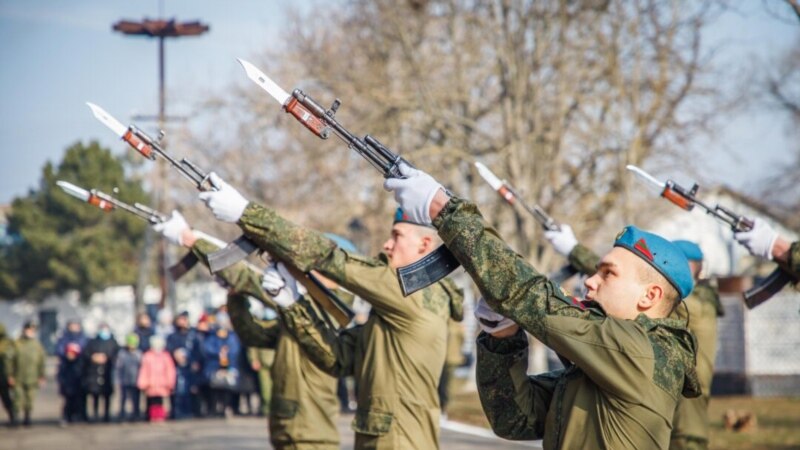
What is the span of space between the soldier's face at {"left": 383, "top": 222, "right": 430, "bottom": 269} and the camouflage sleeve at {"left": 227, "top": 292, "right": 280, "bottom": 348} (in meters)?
1.66

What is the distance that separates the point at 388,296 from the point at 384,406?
632mm

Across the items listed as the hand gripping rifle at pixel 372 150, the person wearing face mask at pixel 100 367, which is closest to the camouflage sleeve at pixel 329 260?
the hand gripping rifle at pixel 372 150

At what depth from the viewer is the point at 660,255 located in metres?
4.33

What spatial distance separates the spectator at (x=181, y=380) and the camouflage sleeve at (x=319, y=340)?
15422 millimetres

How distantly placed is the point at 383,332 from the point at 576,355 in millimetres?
2867

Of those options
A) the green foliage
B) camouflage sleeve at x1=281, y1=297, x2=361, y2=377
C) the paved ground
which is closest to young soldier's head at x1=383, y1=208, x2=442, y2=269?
camouflage sleeve at x1=281, y1=297, x2=361, y2=377

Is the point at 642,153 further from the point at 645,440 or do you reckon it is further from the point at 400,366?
the point at 645,440

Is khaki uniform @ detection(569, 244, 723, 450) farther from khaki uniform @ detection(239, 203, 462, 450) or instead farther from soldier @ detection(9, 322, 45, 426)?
soldier @ detection(9, 322, 45, 426)

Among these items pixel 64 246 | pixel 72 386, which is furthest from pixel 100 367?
pixel 64 246

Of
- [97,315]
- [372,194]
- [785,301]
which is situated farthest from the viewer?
[97,315]

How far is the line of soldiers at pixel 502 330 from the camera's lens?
387cm

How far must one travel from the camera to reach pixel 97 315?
6869cm

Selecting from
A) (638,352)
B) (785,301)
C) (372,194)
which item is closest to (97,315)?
(372,194)

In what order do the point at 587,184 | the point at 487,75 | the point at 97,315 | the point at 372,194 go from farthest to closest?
the point at 97,315, the point at 372,194, the point at 487,75, the point at 587,184
